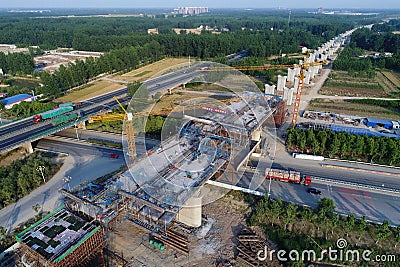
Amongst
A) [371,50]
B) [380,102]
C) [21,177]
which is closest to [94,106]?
[21,177]

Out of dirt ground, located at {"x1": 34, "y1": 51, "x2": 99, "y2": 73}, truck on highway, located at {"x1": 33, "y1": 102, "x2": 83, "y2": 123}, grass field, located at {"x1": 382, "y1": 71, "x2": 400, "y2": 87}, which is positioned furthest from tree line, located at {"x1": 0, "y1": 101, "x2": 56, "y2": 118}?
grass field, located at {"x1": 382, "y1": 71, "x2": 400, "y2": 87}

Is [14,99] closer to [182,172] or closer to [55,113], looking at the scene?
[55,113]

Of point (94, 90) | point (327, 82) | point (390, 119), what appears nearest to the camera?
point (390, 119)

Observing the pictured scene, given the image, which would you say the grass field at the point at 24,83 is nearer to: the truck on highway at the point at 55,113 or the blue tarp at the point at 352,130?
the truck on highway at the point at 55,113

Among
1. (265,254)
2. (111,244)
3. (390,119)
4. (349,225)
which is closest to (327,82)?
(390,119)

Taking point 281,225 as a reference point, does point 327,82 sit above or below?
above

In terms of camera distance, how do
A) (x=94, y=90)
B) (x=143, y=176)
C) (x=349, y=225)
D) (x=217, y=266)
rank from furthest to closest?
(x=94, y=90) → (x=143, y=176) → (x=349, y=225) → (x=217, y=266)

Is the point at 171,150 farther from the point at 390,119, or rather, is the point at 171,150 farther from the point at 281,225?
the point at 390,119

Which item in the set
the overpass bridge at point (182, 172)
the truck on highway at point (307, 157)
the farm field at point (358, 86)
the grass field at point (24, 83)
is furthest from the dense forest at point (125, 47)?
the overpass bridge at point (182, 172)
